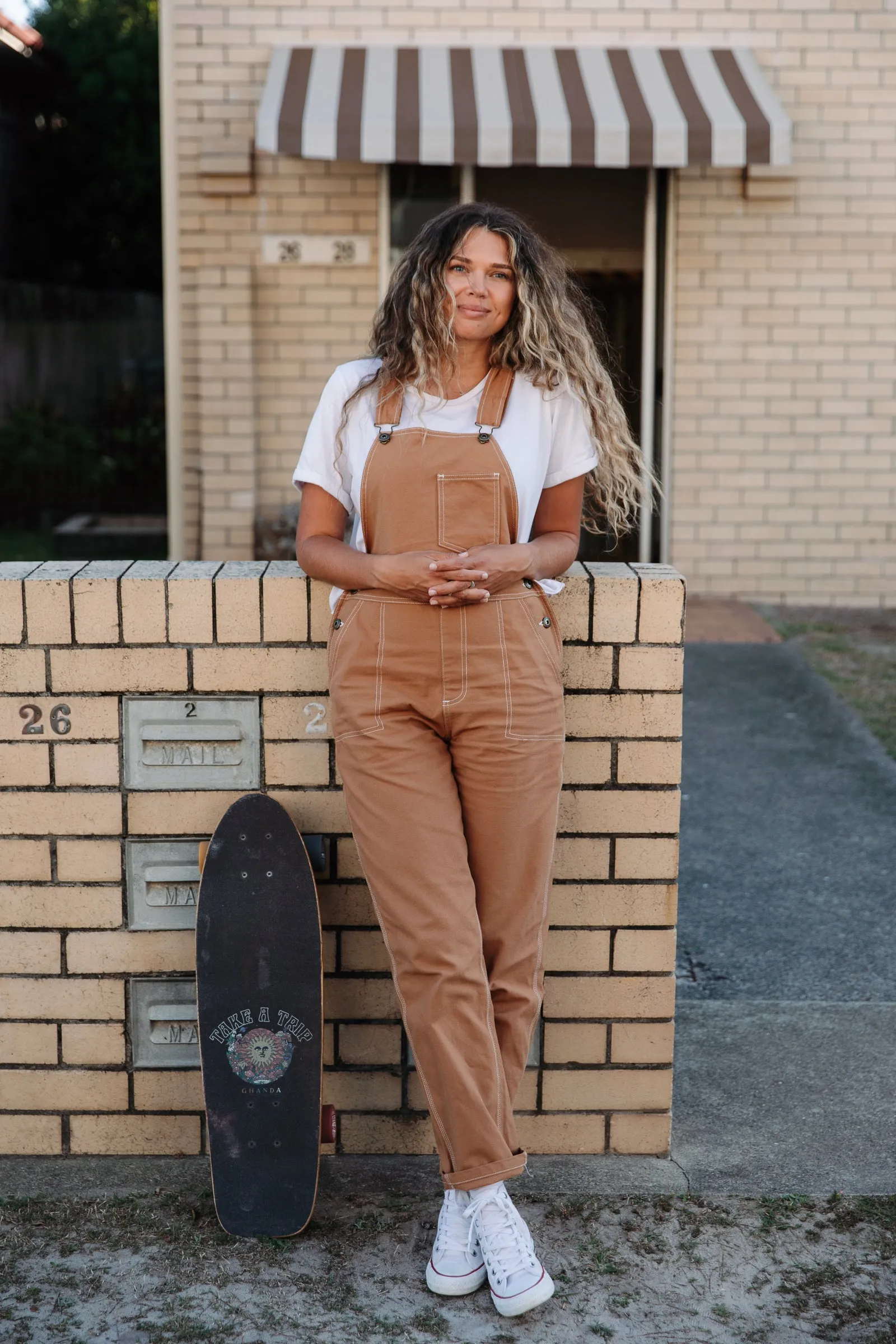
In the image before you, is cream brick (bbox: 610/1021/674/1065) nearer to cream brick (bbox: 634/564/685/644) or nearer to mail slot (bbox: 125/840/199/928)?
cream brick (bbox: 634/564/685/644)

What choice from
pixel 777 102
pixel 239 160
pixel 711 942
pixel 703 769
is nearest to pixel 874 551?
pixel 777 102

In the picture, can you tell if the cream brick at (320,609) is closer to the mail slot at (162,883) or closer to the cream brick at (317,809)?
the cream brick at (317,809)

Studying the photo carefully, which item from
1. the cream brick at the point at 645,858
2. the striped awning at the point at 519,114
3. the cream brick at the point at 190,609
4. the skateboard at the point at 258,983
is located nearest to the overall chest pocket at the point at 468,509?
the cream brick at the point at 190,609

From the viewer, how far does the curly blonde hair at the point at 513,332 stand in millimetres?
2680

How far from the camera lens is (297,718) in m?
2.91

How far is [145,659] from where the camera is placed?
287 cm

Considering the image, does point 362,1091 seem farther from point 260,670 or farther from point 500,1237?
point 260,670

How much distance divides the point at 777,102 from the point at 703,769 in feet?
14.4

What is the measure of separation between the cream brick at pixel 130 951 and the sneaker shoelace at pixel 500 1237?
0.77m

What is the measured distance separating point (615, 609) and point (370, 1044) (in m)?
1.02

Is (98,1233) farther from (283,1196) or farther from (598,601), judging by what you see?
(598,601)

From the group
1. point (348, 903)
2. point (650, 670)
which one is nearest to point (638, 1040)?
point (348, 903)

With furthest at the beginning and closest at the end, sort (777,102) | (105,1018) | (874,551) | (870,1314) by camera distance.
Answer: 1. (874,551)
2. (777,102)
3. (105,1018)
4. (870,1314)

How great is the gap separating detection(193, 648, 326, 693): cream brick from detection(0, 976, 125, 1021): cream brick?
655 mm
